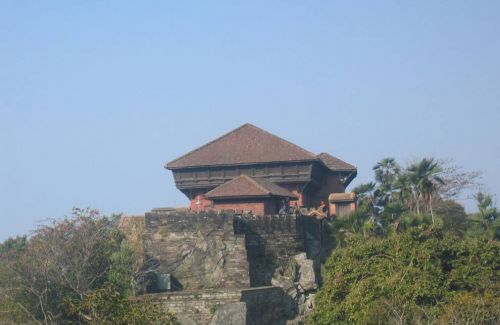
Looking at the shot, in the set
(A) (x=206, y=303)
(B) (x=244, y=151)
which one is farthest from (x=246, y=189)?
(A) (x=206, y=303)

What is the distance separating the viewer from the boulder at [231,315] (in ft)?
99.5

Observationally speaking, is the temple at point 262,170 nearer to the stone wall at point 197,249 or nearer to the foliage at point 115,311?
the stone wall at point 197,249

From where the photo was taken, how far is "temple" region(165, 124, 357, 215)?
42.8m

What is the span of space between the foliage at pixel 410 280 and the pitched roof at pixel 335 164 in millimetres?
19066

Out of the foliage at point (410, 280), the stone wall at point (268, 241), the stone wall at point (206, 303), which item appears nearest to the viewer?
the foliage at point (410, 280)

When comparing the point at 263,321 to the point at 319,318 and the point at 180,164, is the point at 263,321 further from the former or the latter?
the point at 180,164

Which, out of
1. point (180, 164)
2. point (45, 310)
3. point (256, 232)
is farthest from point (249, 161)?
point (45, 310)

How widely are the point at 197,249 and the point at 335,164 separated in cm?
1431

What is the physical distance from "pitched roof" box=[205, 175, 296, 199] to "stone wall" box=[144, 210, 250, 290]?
3.52 metres

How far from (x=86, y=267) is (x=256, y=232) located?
24.5 ft

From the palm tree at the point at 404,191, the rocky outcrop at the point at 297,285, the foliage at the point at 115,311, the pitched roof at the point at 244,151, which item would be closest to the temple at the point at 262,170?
the pitched roof at the point at 244,151

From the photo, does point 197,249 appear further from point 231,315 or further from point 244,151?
point 244,151

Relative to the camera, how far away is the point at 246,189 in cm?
3831

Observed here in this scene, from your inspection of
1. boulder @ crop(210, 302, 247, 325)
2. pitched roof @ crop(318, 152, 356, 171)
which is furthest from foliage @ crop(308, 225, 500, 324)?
pitched roof @ crop(318, 152, 356, 171)
